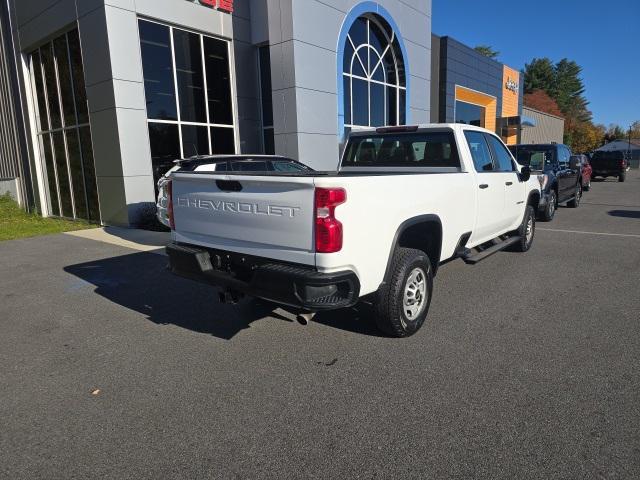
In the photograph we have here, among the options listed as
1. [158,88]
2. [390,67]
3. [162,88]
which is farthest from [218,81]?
[390,67]

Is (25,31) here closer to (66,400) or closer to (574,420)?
(66,400)

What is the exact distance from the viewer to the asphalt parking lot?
2.47 meters

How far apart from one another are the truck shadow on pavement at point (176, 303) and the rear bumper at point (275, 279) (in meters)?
0.75

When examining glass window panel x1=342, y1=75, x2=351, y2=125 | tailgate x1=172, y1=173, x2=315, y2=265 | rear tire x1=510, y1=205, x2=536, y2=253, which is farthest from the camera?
glass window panel x1=342, y1=75, x2=351, y2=125

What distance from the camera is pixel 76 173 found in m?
12.5

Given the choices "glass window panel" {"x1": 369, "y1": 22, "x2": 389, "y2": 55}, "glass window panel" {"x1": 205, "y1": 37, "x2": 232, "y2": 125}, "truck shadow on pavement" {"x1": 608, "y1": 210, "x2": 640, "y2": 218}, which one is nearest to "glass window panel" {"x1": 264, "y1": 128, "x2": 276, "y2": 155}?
"glass window panel" {"x1": 205, "y1": 37, "x2": 232, "y2": 125}

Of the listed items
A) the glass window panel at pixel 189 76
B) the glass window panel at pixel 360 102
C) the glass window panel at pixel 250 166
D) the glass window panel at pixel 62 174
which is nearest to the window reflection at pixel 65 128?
the glass window panel at pixel 62 174

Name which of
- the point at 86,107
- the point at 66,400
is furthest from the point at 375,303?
the point at 86,107

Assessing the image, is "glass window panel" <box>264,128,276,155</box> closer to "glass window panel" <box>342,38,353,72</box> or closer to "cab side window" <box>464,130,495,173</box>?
"glass window panel" <box>342,38,353,72</box>

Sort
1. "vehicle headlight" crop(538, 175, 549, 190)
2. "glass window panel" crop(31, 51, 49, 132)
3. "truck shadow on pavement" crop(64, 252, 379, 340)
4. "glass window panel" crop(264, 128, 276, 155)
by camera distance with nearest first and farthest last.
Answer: "truck shadow on pavement" crop(64, 252, 379, 340), "vehicle headlight" crop(538, 175, 549, 190), "glass window panel" crop(31, 51, 49, 132), "glass window panel" crop(264, 128, 276, 155)

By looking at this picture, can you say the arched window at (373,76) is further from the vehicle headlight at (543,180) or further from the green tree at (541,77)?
the green tree at (541,77)

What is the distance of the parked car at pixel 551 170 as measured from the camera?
10.6 metres

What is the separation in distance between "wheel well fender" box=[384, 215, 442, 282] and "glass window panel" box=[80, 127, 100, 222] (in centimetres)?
993

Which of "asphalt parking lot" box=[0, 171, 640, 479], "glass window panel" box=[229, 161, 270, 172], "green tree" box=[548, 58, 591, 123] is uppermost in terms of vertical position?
"green tree" box=[548, 58, 591, 123]
